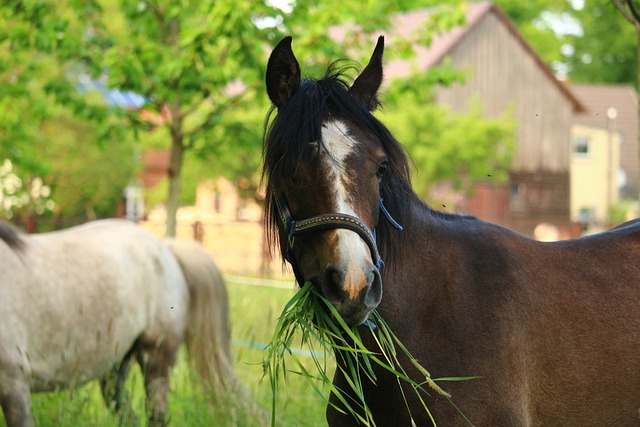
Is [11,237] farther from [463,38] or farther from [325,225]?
[463,38]

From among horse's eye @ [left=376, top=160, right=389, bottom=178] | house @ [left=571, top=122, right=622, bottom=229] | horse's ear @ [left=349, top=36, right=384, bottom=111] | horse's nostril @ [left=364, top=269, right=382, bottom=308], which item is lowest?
horse's nostril @ [left=364, top=269, right=382, bottom=308]

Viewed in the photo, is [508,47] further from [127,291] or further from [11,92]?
[127,291]

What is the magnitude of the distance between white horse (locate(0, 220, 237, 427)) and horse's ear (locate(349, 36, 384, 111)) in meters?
2.74

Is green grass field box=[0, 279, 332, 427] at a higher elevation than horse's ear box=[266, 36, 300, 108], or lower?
lower

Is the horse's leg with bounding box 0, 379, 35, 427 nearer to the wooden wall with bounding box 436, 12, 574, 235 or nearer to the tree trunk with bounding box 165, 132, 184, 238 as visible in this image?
the tree trunk with bounding box 165, 132, 184, 238

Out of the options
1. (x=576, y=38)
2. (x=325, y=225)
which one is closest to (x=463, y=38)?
(x=576, y=38)

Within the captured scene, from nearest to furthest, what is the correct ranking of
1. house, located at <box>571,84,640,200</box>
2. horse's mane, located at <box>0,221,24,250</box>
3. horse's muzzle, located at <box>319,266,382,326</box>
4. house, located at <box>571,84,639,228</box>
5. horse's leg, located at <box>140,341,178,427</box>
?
horse's muzzle, located at <box>319,266,382,326</box> < horse's mane, located at <box>0,221,24,250</box> < horse's leg, located at <box>140,341,178,427</box> < house, located at <box>571,84,639,228</box> < house, located at <box>571,84,640,200</box>

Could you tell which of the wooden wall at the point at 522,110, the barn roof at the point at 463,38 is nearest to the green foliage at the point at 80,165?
the barn roof at the point at 463,38

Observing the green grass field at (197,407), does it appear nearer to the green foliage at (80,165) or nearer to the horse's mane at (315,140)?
the horse's mane at (315,140)

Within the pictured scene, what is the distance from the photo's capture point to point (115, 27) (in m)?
20.1

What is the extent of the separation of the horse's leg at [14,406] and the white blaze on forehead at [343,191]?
295 cm

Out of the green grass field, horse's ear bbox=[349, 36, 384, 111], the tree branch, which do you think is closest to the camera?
horse's ear bbox=[349, 36, 384, 111]

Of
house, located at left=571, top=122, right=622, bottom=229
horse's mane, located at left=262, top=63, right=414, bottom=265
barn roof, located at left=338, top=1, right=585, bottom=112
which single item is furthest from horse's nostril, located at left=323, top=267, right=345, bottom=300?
house, located at left=571, top=122, right=622, bottom=229

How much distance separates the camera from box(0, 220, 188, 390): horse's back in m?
5.56
